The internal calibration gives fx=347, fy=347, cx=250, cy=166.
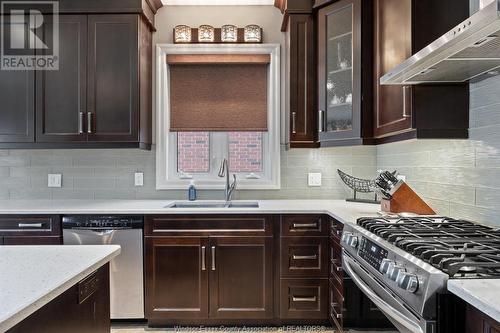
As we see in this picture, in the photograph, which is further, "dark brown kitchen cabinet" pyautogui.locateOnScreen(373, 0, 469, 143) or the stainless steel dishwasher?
the stainless steel dishwasher

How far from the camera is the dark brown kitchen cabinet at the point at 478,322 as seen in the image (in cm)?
87

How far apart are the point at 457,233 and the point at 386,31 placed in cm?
127

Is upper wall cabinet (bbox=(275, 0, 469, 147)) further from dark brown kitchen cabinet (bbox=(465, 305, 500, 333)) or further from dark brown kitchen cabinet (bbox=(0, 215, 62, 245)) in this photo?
dark brown kitchen cabinet (bbox=(0, 215, 62, 245))

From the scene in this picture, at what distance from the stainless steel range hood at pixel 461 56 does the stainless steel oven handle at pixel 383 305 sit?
95 centimetres

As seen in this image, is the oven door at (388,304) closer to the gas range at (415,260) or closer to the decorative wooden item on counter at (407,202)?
the gas range at (415,260)

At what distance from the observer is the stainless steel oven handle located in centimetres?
111

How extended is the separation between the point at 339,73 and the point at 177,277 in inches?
72.7

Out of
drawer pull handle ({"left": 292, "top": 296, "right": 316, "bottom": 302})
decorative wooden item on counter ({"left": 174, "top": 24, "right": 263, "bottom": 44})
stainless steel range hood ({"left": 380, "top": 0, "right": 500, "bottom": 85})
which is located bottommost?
drawer pull handle ({"left": 292, "top": 296, "right": 316, "bottom": 302})

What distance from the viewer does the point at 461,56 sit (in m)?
1.38

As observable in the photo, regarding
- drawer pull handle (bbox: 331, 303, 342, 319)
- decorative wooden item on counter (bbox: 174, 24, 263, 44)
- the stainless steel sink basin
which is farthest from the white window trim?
drawer pull handle (bbox: 331, 303, 342, 319)

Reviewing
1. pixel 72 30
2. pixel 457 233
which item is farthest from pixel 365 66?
pixel 72 30

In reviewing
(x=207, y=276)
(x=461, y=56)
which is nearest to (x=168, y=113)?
(x=207, y=276)

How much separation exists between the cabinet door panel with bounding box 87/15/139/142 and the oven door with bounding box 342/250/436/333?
6.09 ft

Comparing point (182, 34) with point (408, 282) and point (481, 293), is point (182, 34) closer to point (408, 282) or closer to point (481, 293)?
point (408, 282)
